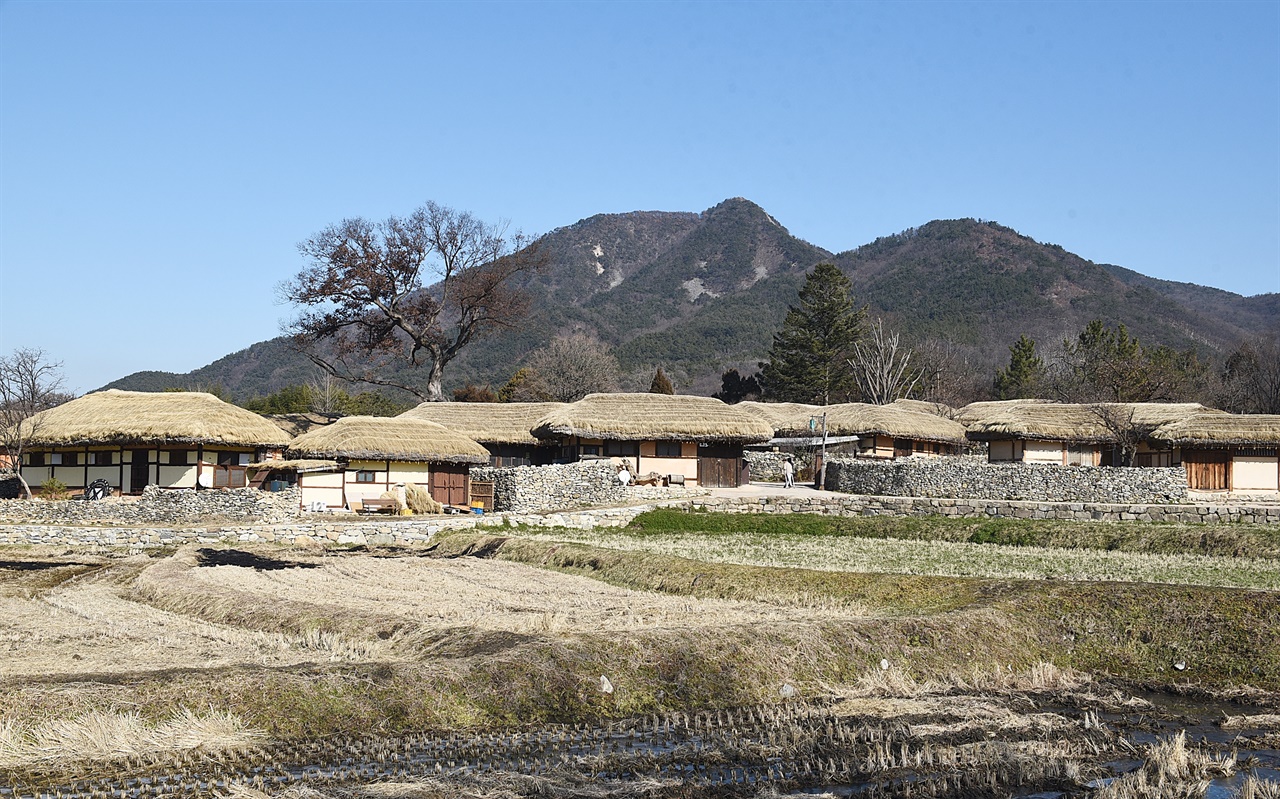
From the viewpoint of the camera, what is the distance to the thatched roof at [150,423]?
33.1m

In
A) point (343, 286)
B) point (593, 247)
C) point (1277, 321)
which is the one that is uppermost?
point (593, 247)

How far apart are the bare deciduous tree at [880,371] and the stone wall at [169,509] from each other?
1602 inches

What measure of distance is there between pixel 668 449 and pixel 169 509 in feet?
53.9

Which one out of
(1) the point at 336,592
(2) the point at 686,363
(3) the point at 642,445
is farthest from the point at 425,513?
(2) the point at 686,363

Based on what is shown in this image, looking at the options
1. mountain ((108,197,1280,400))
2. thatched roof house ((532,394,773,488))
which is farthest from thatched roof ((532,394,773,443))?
mountain ((108,197,1280,400))

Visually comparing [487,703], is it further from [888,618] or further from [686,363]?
[686,363]

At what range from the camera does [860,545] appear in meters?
24.3

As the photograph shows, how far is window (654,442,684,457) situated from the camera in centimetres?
3878

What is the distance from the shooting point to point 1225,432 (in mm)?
38344

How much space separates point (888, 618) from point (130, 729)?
7934 millimetres

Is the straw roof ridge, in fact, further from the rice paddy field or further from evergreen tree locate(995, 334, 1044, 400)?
the rice paddy field

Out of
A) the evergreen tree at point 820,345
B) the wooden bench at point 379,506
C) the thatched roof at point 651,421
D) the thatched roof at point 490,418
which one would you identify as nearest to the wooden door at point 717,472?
the thatched roof at point 651,421

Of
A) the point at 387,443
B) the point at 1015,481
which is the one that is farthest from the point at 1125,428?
the point at 387,443

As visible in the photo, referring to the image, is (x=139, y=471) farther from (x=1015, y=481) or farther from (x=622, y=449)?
(x=1015, y=481)
